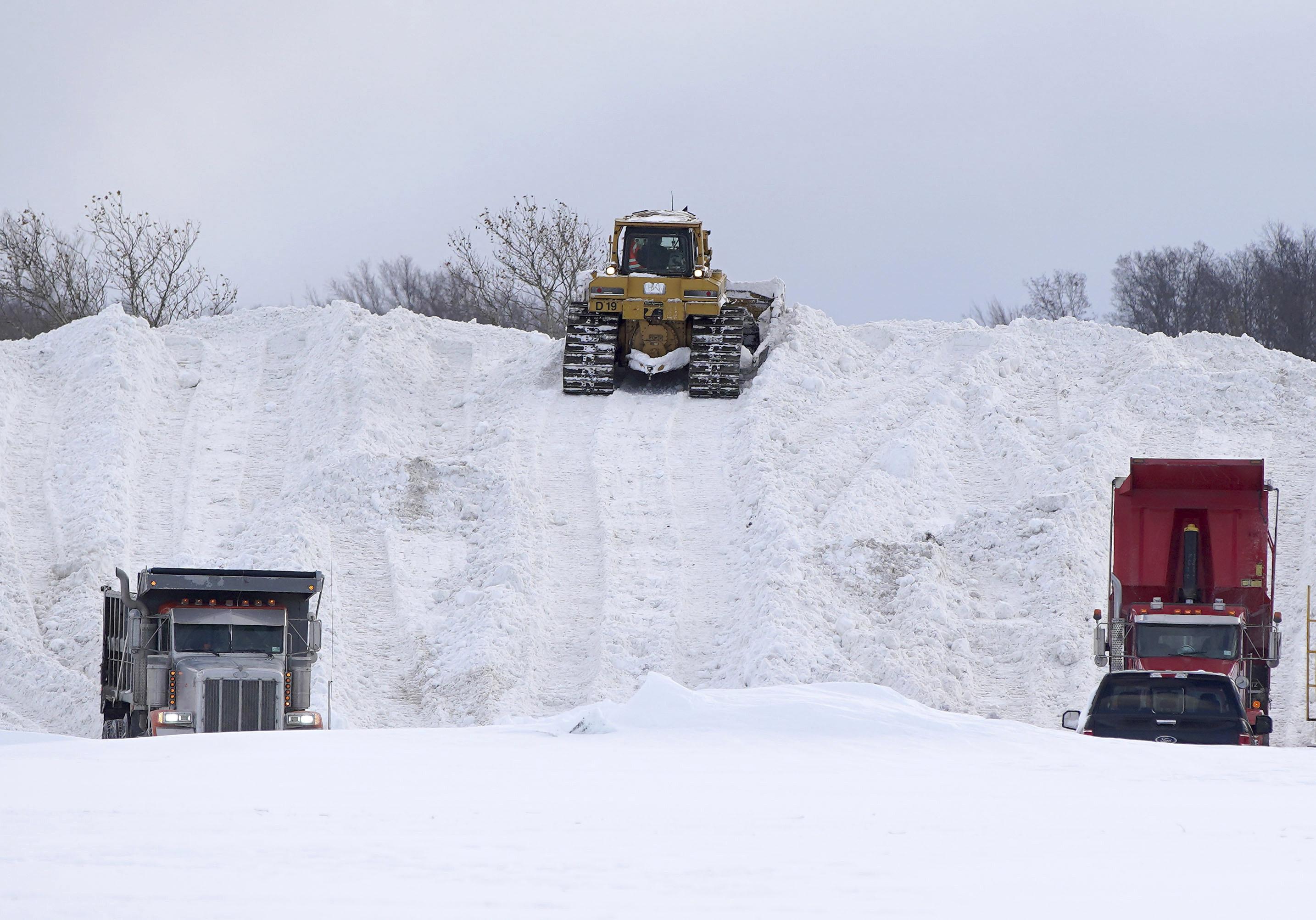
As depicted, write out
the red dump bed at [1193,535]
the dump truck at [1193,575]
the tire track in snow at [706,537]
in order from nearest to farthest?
the dump truck at [1193,575], the red dump bed at [1193,535], the tire track in snow at [706,537]

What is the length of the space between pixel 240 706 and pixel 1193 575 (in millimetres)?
10358

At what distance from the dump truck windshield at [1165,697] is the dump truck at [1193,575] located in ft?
7.37

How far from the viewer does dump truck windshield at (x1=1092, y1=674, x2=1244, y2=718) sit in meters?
13.2

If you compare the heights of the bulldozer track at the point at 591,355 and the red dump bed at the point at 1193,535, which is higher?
the bulldozer track at the point at 591,355

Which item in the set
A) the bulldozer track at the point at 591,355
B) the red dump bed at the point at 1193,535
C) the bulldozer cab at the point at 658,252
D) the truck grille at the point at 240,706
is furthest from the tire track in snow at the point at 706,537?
the truck grille at the point at 240,706

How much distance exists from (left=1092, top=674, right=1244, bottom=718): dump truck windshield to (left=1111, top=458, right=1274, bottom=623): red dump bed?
306 centimetres

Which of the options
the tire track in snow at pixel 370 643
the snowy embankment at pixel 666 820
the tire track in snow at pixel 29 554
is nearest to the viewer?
the snowy embankment at pixel 666 820

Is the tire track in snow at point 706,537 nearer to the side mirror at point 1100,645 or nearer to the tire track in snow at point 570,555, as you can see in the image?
the tire track in snow at point 570,555

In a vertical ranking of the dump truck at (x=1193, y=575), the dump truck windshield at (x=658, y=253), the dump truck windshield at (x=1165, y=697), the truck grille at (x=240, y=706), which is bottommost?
the truck grille at (x=240, y=706)

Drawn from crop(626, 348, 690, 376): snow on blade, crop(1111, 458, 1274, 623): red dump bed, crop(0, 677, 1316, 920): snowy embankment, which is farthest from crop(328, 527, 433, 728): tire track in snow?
crop(1111, 458, 1274, 623): red dump bed

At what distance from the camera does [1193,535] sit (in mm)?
16500

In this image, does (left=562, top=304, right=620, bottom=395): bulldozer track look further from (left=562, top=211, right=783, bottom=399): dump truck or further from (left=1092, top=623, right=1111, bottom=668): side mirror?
(left=1092, top=623, right=1111, bottom=668): side mirror

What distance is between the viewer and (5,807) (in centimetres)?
805

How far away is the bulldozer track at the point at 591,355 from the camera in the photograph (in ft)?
84.6
